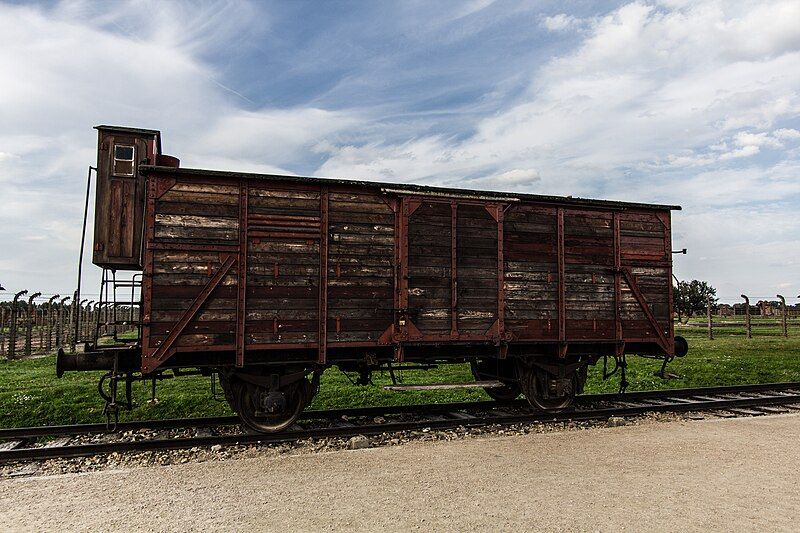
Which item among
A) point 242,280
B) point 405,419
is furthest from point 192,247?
point 405,419

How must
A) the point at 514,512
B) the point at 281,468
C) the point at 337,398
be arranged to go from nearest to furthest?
the point at 514,512 < the point at 281,468 < the point at 337,398

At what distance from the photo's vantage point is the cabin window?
9.24m

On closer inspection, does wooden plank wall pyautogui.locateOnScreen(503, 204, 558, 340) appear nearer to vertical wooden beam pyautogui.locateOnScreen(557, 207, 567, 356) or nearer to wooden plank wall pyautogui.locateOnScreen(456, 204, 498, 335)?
vertical wooden beam pyautogui.locateOnScreen(557, 207, 567, 356)

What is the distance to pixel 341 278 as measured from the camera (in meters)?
9.42

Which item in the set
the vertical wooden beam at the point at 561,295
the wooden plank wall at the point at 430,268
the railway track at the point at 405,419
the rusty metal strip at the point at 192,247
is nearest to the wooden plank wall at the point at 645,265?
the vertical wooden beam at the point at 561,295

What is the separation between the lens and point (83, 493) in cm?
626

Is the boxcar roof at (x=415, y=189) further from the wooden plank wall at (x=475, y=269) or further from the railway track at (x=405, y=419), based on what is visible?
the railway track at (x=405, y=419)

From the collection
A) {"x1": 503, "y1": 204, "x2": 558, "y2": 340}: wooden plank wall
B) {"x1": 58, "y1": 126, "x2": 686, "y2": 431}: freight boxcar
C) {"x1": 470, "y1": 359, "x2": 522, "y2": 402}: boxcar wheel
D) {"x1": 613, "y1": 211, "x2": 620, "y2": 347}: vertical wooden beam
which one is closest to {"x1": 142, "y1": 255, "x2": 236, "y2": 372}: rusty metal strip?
{"x1": 58, "y1": 126, "x2": 686, "y2": 431}: freight boxcar

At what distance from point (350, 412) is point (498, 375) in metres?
3.20

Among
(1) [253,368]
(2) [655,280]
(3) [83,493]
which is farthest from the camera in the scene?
(2) [655,280]

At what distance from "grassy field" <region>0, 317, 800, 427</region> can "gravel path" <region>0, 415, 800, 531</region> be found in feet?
14.5

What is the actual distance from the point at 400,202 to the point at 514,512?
18.8ft

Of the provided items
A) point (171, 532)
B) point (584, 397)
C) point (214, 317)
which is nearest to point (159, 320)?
point (214, 317)

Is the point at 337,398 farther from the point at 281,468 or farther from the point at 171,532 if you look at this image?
the point at 171,532
